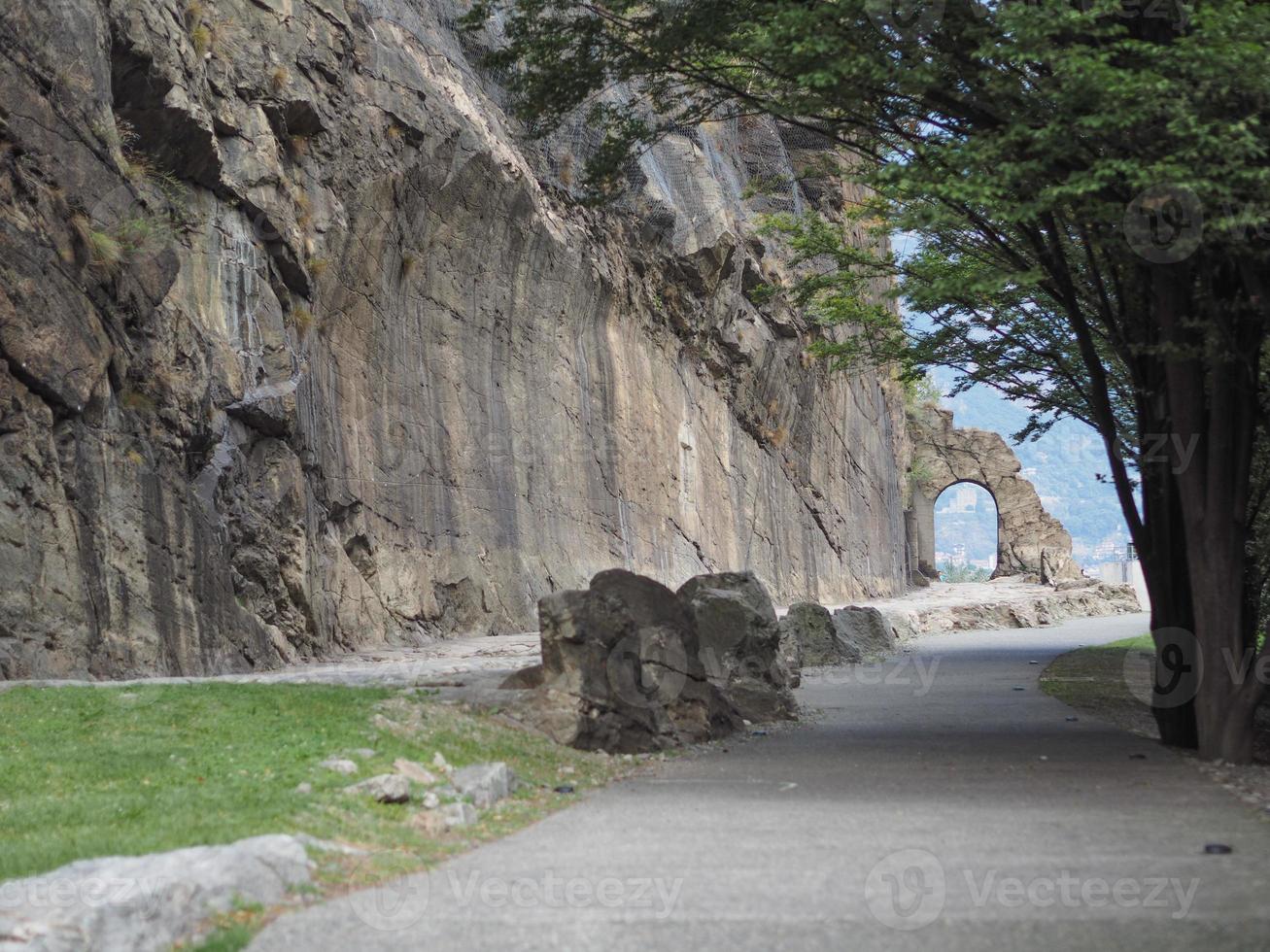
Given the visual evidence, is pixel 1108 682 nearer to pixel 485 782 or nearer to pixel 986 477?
pixel 485 782

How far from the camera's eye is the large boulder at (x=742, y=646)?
1398 centimetres

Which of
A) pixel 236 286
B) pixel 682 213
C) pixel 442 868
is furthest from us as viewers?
pixel 682 213

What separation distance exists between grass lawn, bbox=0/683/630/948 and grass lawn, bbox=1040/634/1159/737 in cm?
688

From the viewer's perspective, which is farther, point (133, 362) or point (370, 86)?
point (370, 86)

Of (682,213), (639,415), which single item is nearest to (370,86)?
(639,415)

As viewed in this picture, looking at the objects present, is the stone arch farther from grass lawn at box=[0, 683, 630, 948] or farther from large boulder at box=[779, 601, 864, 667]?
grass lawn at box=[0, 683, 630, 948]

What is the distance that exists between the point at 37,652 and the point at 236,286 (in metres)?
7.17

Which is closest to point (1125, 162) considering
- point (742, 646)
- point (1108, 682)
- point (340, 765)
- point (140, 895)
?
point (340, 765)

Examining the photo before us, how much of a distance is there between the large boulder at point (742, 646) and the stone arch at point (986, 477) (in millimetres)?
54259

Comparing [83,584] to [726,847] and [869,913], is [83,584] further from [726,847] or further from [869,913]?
[869,913]

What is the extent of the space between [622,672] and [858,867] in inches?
204

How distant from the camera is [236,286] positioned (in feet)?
60.9

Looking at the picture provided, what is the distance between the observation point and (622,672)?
37.9 feet

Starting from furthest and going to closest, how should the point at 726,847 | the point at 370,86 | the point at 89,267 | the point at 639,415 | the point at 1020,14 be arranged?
the point at 639,415 < the point at 370,86 < the point at 89,267 < the point at 1020,14 < the point at 726,847
